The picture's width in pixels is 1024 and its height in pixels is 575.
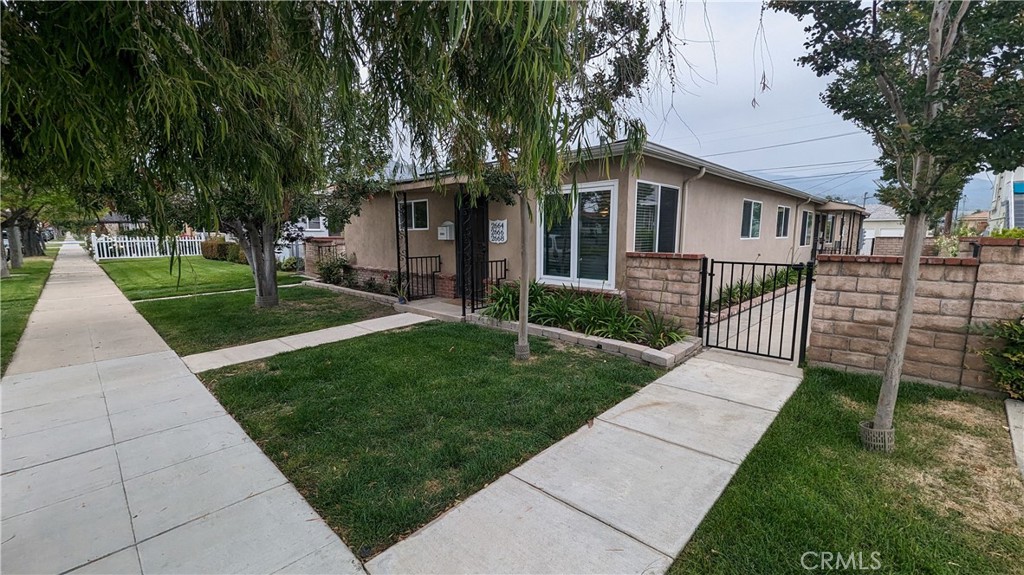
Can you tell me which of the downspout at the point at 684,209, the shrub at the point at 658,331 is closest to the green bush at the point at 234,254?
the downspout at the point at 684,209

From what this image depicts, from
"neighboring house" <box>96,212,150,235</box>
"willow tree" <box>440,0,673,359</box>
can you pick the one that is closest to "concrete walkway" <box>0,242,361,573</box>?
"neighboring house" <box>96,212,150,235</box>

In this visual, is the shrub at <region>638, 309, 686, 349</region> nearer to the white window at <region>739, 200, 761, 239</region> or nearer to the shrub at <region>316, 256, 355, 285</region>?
the white window at <region>739, 200, 761, 239</region>

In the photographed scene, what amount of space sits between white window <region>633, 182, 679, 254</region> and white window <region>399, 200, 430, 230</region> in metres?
5.02

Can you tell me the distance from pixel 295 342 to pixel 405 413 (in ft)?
10.8

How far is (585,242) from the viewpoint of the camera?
267 inches

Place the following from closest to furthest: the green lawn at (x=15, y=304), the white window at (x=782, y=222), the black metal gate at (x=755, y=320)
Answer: the black metal gate at (x=755, y=320) < the green lawn at (x=15, y=304) < the white window at (x=782, y=222)

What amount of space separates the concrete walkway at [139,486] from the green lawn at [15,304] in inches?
69.3

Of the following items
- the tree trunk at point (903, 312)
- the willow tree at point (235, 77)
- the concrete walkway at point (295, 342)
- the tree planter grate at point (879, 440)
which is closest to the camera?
the willow tree at point (235, 77)

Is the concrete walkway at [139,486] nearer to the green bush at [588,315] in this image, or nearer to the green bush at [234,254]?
the green bush at [588,315]

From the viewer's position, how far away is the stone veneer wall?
374 centimetres

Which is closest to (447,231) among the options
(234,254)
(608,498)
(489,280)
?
(489,280)

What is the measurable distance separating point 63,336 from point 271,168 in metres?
7.37

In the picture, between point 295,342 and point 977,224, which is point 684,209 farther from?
point 977,224

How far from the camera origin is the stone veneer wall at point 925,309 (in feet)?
12.3
